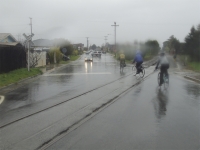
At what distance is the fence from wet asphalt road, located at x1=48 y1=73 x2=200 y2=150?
12.6m

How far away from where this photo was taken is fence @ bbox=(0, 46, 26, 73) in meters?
19.8

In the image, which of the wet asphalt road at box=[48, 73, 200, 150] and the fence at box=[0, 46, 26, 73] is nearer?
the wet asphalt road at box=[48, 73, 200, 150]

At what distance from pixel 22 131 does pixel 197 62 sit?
98.0ft

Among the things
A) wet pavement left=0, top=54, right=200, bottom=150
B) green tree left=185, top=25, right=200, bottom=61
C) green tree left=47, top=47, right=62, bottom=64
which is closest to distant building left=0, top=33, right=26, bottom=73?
wet pavement left=0, top=54, right=200, bottom=150

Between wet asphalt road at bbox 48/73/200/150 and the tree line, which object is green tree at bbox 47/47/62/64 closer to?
the tree line

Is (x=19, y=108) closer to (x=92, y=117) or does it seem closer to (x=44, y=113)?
(x=44, y=113)

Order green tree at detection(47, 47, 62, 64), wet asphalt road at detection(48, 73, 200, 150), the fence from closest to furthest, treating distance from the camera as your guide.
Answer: wet asphalt road at detection(48, 73, 200, 150), the fence, green tree at detection(47, 47, 62, 64)

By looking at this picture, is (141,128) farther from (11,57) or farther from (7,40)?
(7,40)

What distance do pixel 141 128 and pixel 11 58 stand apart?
675 inches

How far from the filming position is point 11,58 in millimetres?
21422

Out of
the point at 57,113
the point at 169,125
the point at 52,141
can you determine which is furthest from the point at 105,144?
the point at 57,113

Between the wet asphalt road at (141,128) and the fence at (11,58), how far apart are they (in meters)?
12.6

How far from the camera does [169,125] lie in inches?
258

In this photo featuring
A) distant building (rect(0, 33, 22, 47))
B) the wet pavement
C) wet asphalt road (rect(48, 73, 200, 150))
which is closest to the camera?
wet asphalt road (rect(48, 73, 200, 150))
